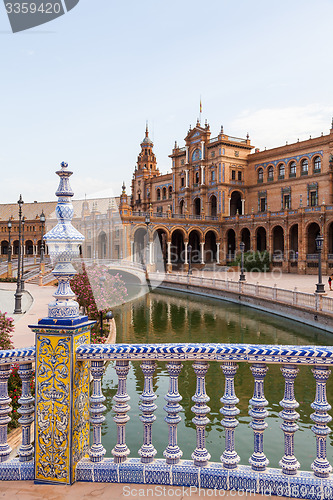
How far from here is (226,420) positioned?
114 inches

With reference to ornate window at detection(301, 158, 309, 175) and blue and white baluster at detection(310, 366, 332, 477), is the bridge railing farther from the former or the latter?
Result: ornate window at detection(301, 158, 309, 175)

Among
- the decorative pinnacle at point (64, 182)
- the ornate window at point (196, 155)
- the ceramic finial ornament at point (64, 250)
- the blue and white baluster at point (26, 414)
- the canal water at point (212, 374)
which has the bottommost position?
the canal water at point (212, 374)

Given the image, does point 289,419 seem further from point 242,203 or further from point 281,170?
point 242,203

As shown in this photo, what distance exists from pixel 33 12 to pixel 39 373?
4794 millimetres

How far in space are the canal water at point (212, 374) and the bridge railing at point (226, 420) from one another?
379 cm

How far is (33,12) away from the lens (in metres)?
5.25

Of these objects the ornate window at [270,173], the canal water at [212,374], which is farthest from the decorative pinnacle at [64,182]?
the ornate window at [270,173]

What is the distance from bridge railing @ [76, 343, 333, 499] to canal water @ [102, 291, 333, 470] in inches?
149

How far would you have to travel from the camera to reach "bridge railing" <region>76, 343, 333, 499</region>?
2742mm

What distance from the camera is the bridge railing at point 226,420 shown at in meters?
2.74

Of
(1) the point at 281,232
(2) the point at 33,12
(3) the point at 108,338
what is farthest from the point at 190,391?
(1) the point at 281,232

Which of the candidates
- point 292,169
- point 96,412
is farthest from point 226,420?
point 292,169

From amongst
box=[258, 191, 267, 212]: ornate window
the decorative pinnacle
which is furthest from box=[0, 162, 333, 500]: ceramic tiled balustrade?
box=[258, 191, 267, 212]: ornate window

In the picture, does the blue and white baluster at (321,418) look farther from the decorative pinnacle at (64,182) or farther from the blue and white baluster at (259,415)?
the decorative pinnacle at (64,182)
